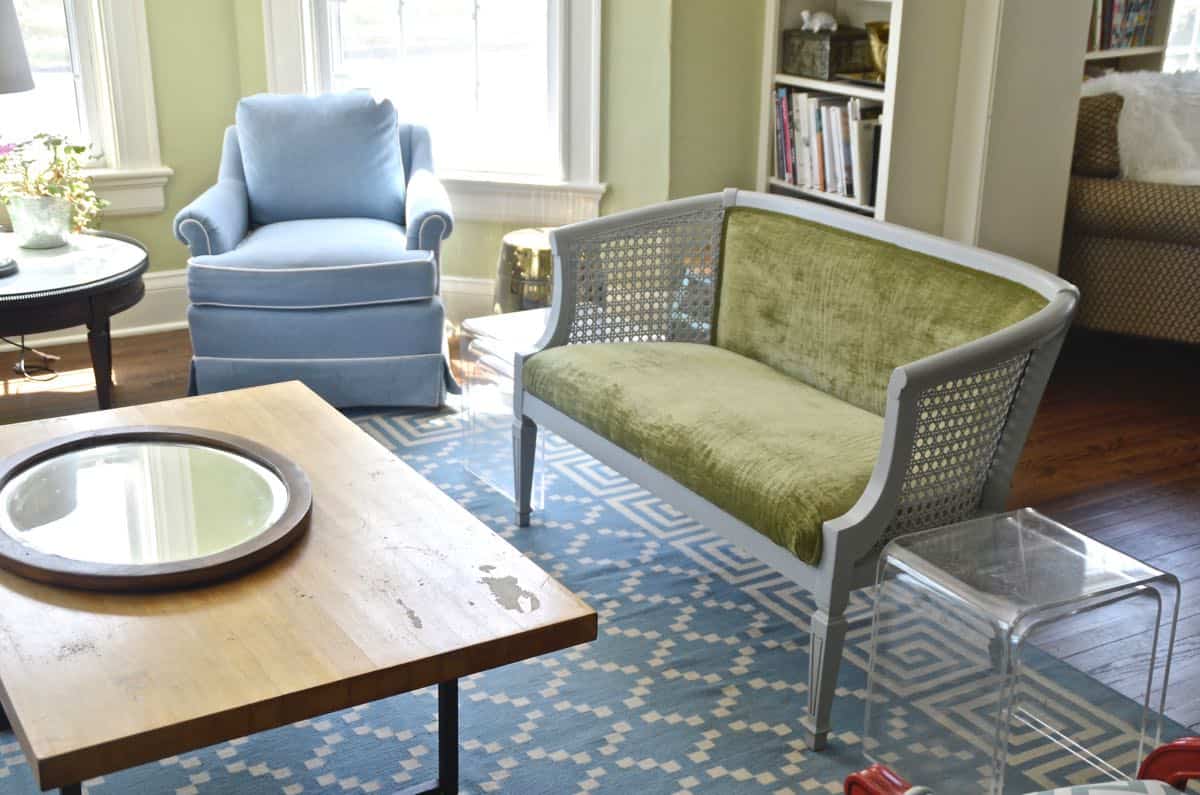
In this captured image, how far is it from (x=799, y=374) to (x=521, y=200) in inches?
75.5

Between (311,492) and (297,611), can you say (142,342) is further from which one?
(297,611)

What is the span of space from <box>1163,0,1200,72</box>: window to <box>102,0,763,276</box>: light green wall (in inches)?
110

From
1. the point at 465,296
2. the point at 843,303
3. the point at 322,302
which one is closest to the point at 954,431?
the point at 843,303

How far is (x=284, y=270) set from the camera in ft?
12.5

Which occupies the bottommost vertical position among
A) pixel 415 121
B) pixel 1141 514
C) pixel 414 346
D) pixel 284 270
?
pixel 1141 514

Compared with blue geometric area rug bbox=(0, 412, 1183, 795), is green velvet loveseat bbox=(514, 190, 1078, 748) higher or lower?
higher

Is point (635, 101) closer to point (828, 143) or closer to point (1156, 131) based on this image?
point (828, 143)

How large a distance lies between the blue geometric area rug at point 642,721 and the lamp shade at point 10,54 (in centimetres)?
191

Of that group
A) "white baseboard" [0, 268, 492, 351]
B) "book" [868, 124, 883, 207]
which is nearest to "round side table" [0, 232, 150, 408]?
"white baseboard" [0, 268, 492, 351]

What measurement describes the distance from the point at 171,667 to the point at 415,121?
127 inches

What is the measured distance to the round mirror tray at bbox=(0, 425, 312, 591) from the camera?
2039 millimetres

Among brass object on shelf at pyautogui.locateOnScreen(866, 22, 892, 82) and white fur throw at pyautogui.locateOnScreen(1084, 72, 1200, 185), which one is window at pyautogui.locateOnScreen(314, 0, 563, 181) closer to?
brass object on shelf at pyautogui.locateOnScreen(866, 22, 892, 82)

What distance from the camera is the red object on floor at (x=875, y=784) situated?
149cm

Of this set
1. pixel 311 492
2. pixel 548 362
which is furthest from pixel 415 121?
pixel 311 492
